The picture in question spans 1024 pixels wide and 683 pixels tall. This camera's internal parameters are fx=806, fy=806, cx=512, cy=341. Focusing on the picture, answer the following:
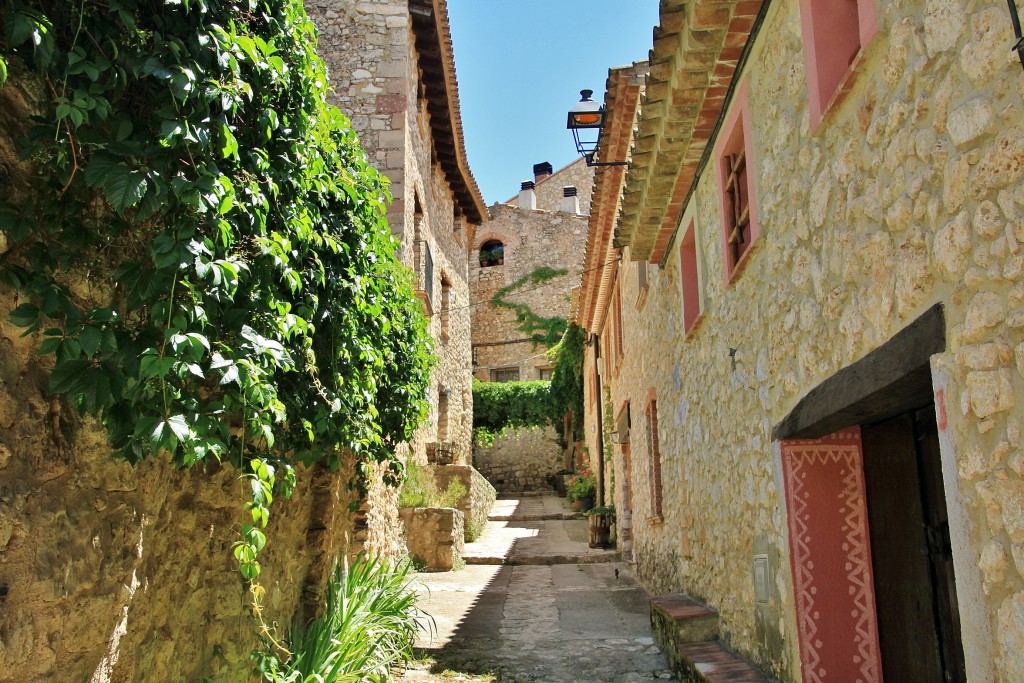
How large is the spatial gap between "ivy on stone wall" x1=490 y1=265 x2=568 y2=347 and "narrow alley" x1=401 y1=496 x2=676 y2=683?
15804mm

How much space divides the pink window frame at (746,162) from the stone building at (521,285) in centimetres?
2325

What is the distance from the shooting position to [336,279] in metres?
4.72

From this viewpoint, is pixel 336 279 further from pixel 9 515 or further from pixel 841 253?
pixel 841 253

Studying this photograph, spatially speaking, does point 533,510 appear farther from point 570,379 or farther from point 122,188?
point 122,188

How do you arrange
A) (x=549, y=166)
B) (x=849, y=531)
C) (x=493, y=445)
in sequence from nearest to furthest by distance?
(x=849, y=531) → (x=493, y=445) → (x=549, y=166)

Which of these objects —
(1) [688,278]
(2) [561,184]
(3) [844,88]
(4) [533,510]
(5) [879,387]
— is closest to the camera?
(5) [879,387]

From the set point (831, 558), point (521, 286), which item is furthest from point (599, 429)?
point (521, 286)

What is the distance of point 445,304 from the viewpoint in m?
14.4

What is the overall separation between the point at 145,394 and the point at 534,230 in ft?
90.3

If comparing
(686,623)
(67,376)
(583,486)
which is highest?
(67,376)

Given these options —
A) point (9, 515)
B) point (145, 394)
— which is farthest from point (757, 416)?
point (9, 515)

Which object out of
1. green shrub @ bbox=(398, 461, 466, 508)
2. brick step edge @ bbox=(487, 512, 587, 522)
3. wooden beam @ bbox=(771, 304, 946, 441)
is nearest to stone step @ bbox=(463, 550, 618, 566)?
green shrub @ bbox=(398, 461, 466, 508)

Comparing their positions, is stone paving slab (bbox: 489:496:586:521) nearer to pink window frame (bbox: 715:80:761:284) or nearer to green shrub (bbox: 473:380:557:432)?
green shrub (bbox: 473:380:557:432)

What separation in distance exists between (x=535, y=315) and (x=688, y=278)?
22.5 meters
